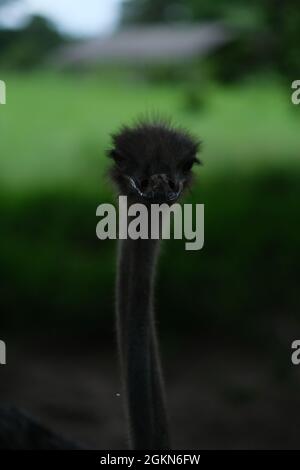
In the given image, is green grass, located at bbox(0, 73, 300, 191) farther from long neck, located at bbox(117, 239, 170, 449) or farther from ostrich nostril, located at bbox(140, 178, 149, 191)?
ostrich nostril, located at bbox(140, 178, 149, 191)

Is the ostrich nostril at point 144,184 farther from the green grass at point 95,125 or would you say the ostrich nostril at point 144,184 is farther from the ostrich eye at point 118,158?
the green grass at point 95,125

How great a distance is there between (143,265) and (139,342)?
10 centimetres

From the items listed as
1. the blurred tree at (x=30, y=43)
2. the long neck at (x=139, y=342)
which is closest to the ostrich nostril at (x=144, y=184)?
the long neck at (x=139, y=342)

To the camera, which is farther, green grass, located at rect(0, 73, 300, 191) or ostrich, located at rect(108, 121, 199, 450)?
green grass, located at rect(0, 73, 300, 191)

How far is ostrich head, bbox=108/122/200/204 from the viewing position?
1.13m

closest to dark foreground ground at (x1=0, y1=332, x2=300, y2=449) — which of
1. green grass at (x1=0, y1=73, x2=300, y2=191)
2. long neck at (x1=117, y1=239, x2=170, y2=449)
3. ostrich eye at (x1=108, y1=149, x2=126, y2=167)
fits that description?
green grass at (x1=0, y1=73, x2=300, y2=191)

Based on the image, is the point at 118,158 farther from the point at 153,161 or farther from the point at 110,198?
the point at 110,198

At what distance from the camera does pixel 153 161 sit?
1146 mm

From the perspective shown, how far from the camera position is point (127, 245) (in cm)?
133

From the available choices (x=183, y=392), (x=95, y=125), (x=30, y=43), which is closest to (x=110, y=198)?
(x=183, y=392)

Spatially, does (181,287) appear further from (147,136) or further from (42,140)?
(147,136)

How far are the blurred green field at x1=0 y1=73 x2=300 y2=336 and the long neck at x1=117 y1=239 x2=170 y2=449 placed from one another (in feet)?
6.36

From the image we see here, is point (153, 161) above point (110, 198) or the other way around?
the other way around
